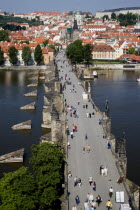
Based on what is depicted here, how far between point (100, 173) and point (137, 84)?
150ft

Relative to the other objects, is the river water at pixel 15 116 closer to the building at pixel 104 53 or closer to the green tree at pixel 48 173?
the green tree at pixel 48 173

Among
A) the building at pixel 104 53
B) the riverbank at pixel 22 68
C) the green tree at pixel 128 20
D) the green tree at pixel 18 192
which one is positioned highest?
the green tree at pixel 128 20

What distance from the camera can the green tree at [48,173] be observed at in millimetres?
17062

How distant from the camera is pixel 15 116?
41281 mm

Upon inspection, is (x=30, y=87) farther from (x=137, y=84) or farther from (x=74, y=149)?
(x=74, y=149)

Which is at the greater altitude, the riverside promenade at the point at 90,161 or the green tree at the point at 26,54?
the green tree at the point at 26,54

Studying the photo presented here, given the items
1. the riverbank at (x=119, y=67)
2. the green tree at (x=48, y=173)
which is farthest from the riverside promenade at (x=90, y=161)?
the riverbank at (x=119, y=67)

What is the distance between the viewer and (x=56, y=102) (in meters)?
38.8

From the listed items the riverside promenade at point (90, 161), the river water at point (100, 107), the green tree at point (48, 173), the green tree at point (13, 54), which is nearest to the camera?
the green tree at point (48, 173)

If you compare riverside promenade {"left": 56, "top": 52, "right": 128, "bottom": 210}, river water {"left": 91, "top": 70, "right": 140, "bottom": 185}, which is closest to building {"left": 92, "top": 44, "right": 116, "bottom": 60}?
river water {"left": 91, "top": 70, "right": 140, "bottom": 185}

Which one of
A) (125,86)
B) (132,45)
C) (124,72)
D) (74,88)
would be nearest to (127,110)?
(74,88)

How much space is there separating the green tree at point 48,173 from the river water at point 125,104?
765cm

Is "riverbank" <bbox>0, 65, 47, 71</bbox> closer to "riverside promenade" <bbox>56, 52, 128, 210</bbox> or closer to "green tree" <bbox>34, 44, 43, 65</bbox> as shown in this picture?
"green tree" <bbox>34, 44, 43, 65</bbox>

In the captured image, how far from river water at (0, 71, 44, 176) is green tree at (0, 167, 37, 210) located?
925cm
